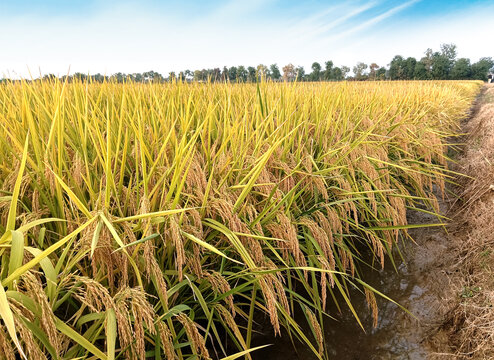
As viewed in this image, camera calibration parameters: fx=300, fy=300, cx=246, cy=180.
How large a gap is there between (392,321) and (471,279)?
29.6 inches

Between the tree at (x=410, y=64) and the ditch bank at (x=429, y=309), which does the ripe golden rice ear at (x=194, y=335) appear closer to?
the ditch bank at (x=429, y=309)

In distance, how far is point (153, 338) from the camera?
1203mm

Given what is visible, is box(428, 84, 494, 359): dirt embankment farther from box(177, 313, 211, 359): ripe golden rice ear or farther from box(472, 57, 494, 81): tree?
box(472, 57, 494, 81): tree

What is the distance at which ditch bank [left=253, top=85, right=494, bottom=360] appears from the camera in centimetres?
182

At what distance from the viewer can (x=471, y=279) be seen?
2277 mm

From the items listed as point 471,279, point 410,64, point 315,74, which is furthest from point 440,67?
point 471,279

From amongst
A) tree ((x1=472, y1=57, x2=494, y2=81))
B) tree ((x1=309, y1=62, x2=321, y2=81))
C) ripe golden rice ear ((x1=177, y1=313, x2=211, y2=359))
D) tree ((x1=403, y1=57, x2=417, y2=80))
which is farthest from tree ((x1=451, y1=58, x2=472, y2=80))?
ripe golden rice ear ((x1=177, y1=313, x2=211, y2=359))

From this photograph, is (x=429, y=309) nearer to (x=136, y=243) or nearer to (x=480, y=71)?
(x=136, y=243)

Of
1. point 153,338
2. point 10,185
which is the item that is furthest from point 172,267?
point 10,185

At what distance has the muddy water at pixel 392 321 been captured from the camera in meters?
1.85

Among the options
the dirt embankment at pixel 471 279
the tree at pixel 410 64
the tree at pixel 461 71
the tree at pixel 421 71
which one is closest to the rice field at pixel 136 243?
the dirt embankment at pixel 471 279

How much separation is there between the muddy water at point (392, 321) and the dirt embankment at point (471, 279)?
83mm

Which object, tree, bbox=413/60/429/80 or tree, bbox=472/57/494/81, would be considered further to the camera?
tree, bbox=472/57/494/81

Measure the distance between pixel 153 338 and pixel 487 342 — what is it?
5.95ft
